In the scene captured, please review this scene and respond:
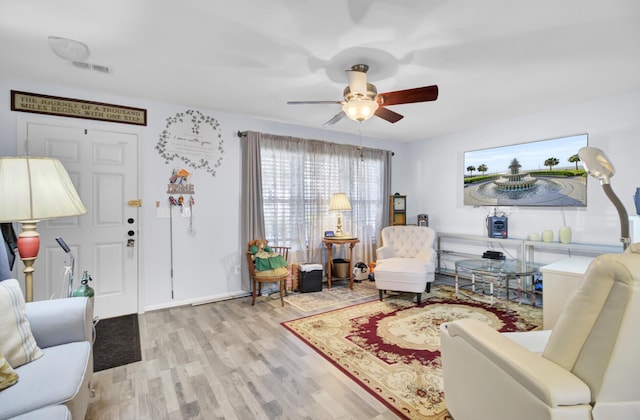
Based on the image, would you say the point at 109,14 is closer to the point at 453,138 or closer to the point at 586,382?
the point at 586,382

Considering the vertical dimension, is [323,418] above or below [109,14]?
below

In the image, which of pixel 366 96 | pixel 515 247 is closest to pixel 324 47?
pixel 366 96

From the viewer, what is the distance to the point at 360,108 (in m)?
2.52

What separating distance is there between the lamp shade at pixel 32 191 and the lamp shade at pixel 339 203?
3.13 metres

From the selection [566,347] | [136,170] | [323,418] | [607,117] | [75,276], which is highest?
[607,117]

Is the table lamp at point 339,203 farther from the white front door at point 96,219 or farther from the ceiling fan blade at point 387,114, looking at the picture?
the white front door at point 96,219

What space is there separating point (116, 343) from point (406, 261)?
3.28 metres

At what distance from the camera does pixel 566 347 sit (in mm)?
1049

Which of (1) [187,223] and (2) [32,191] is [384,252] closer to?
(1) [187,223]

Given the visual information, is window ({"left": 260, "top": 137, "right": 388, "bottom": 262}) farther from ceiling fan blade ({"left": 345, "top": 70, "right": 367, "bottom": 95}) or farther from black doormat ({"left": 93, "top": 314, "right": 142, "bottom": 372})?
ceiling fan blade ({"left": 345, "top": 70, "right": 367, "bottom": 95})

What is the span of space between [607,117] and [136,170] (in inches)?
211

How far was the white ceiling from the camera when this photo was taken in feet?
6.23

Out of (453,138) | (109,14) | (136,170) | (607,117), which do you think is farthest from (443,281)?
(109,14)

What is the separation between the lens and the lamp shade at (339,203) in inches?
177
